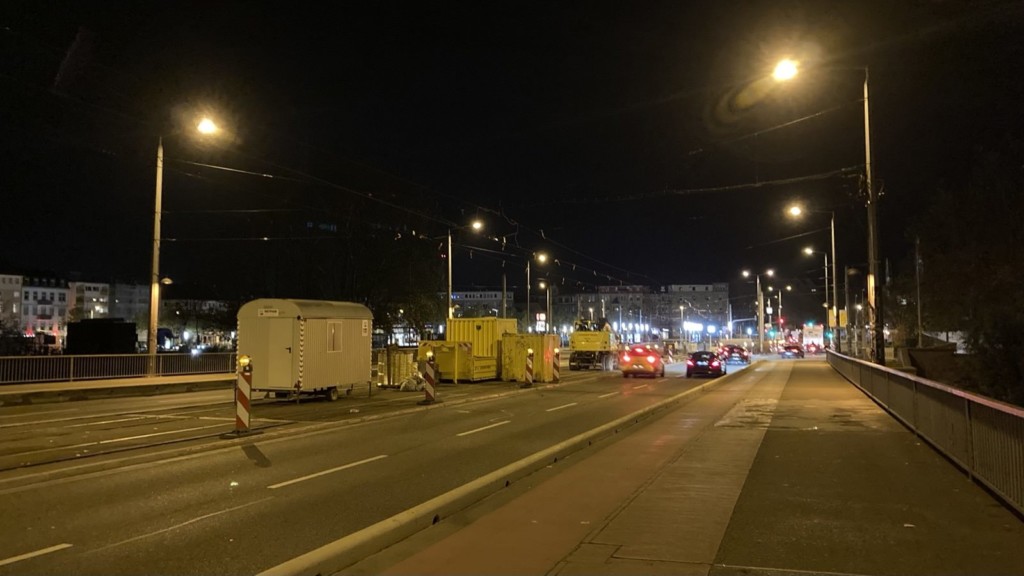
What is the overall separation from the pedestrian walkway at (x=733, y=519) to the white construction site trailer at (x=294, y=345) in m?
10.4

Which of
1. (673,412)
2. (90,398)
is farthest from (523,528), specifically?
→ (90,398)

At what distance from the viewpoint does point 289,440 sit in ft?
44.8

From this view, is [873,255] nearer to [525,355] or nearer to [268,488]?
[525,355]

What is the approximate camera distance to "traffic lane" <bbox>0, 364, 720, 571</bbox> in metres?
7.39

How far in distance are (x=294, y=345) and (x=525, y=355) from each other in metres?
11.9

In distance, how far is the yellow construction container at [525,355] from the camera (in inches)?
1177

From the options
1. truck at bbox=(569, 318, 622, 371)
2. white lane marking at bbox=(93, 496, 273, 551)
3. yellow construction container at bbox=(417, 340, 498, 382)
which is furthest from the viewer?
truck at bbox=(569, 318, 622, 371)

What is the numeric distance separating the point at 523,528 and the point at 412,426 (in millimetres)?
8955

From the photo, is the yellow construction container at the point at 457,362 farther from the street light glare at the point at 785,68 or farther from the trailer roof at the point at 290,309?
the street light glare at the point at 785,68

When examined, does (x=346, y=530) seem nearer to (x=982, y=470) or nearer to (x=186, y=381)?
(x=982, y=470)

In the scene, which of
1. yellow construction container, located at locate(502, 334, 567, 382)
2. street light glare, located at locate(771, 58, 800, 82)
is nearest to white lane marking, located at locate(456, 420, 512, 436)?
street light glare, located at locate(771, 58, 800, 82)

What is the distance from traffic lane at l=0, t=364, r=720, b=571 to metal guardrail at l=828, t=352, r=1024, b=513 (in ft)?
20.2

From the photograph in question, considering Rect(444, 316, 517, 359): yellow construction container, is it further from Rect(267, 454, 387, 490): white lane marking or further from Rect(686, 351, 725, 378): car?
Rect(267, 454, 387, 490): white lane marking

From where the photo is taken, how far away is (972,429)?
359 inches
